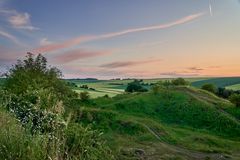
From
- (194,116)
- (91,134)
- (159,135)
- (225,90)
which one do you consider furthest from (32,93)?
(225,90)

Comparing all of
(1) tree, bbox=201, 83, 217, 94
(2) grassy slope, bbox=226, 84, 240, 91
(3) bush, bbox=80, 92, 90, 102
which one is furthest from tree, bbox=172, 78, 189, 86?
(3) bush, bbox=80, 92, 90, 102

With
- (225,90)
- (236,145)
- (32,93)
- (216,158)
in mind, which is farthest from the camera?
(225,90)

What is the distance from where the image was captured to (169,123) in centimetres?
3912

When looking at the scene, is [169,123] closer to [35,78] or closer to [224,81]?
[35,78]

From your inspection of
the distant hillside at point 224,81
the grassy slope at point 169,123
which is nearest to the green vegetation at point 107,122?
the grassy slope at point 169,123

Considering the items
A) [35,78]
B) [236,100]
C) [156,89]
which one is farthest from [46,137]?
[156,89]

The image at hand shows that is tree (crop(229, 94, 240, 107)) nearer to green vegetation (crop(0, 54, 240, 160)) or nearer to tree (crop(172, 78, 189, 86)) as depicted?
green vegetation (crop(0, 54, 240, 160))

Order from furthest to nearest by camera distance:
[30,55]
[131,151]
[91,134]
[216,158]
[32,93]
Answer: [30,55]
[216,158]
[131,151]
[32,93]
[91,134]

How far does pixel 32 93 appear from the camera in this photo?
19984mm

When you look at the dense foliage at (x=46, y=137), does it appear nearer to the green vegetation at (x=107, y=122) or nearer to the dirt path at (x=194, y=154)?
the green vegetation at (x=107, y=122)

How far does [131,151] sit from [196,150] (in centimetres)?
599

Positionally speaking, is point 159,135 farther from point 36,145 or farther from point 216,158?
point 36,145

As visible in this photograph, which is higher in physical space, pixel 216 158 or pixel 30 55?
pixel 30 55

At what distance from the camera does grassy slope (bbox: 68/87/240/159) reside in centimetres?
2628
